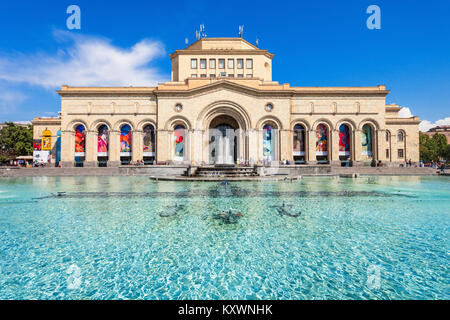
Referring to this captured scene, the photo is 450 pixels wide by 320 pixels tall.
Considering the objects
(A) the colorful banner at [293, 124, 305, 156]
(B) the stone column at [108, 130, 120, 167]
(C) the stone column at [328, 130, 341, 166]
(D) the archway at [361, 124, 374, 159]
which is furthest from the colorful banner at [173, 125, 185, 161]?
(D) the archway at [361, 124, 374, 159]

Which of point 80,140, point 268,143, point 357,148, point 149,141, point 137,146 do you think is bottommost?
point 357,148

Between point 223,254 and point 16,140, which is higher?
A: point 16,140

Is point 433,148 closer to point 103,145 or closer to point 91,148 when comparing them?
point 103,145

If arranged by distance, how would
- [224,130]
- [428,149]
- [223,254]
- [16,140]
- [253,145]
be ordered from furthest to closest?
[428,149], [16,140], [224,130], [253,145], [223,254]

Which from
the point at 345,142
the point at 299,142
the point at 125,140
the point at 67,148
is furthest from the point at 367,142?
the point at 67,148

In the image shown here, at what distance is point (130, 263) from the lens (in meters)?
3.68

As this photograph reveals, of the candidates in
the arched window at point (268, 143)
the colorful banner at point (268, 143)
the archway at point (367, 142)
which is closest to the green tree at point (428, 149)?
the archway at point (367, 142)

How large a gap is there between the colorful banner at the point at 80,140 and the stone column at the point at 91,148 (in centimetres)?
117

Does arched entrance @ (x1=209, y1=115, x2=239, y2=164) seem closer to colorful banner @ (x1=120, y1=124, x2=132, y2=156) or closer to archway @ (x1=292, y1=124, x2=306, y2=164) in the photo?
archway @ (x1=292, y1=124, x2=306, y2=164)

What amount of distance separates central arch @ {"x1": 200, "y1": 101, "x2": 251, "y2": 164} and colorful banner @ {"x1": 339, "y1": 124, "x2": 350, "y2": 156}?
13291 millimetres

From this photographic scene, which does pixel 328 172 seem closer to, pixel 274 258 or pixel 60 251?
pixel 274 258

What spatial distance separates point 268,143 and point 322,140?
7.92 meters

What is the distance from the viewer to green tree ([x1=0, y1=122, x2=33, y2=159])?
143ft

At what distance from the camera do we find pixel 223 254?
13.1 ft
